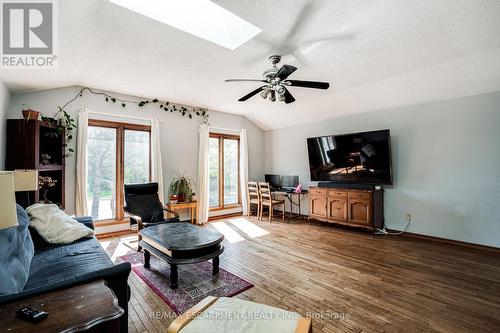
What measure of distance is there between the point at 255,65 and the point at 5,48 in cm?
269

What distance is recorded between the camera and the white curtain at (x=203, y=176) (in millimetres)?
5246

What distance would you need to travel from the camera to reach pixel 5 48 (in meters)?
2.35

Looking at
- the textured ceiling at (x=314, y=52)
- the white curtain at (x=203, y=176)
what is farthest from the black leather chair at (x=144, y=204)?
the textured ceiling at (x=314, y=52)

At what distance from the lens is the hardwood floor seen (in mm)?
1956

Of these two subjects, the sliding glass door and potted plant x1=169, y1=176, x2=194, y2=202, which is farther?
potted plant x1=169, y1=176, x2=194, y2=202

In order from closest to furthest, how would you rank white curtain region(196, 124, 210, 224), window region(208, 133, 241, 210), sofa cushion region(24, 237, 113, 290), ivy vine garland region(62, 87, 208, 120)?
sofa cushion region(24, 237, 113, 290) < ivy vine garland region(62, 87, 208, 120) < white curtain region(196, 124, 210, 224) < window region(208, 133, 241, 210)

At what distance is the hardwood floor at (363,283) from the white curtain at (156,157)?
1.21 metres

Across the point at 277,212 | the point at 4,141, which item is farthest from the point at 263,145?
the point at 4,141

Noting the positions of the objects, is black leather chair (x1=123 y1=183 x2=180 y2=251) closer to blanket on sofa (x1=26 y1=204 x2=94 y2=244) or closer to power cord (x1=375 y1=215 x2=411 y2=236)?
blanket on sofa (x1=26 y1=204 x2=94 y2=244)

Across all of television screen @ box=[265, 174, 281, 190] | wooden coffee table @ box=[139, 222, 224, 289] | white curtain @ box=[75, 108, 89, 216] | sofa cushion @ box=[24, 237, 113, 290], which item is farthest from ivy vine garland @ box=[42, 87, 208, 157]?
television screen @ box=[265, 174, 281, 190]

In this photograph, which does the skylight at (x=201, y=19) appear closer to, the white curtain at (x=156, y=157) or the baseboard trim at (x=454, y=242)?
the white curtain at (x=156, y=157)

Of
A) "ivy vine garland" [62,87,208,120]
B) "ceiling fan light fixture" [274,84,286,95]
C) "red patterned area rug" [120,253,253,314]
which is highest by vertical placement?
"ivy vine garland" [62,87,208,120]

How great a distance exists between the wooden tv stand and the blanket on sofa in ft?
13.2

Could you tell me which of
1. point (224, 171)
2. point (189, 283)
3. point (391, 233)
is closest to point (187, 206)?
point (224, 171)
